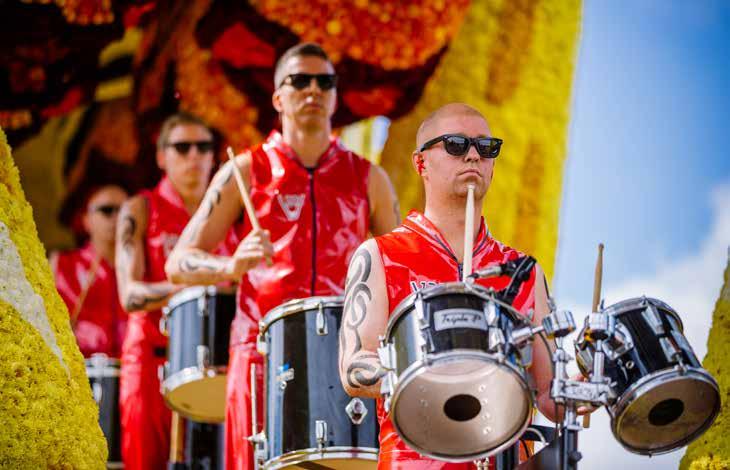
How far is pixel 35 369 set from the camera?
4238 mm

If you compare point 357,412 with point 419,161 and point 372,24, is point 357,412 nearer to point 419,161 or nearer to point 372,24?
point 419,161

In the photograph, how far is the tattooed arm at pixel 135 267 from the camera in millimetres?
6910

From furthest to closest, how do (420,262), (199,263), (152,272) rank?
(152,272) → (199,263) → (420,262)

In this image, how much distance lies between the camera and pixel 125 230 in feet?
24.2

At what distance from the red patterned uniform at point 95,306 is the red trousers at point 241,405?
3488 millimetres

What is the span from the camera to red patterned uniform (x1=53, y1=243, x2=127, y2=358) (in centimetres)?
891

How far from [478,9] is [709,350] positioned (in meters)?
4.41

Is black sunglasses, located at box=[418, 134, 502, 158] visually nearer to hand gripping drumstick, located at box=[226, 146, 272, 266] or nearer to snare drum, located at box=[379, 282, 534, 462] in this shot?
snare drum, located at box=[379, 282, 534, 462]

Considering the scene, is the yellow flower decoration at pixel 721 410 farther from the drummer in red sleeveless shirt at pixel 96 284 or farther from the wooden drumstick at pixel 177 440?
the drummer in red sleeveless shirt at pixel 96 284

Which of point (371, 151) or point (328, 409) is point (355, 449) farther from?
point (371, 151)

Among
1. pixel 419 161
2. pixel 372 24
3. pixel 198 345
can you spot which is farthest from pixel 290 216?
pixel 372 24

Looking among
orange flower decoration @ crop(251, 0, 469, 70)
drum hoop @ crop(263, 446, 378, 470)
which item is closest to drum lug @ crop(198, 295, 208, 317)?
drum hoop @ crop(263, 446, 378, 470)

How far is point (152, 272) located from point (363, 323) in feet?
11.6

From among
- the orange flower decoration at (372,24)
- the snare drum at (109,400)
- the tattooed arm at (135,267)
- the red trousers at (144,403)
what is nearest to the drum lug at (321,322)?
the tattooed arm at (135,267)
